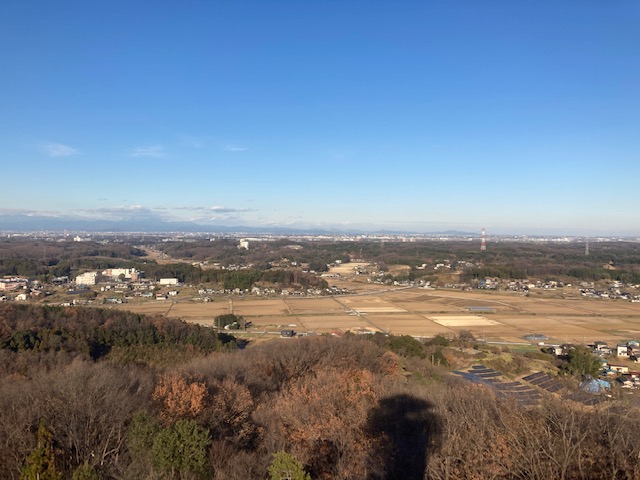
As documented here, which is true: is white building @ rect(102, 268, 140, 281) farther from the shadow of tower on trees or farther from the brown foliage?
the shadow of tower on trees

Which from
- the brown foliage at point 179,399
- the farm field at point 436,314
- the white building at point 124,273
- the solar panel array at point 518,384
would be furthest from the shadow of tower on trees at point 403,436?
the white building at point 124,273

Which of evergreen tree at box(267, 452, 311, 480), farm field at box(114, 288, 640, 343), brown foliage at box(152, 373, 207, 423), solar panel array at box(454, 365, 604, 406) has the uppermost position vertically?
evergreen tree at box(267, 452, 311, 480)

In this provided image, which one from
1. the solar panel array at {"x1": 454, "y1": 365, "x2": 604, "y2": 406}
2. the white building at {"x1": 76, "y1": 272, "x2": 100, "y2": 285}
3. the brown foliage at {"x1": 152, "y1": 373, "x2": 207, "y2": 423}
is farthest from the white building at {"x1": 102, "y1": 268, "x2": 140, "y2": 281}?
the brown foliage at {"x1": 152, "y1": 373, "x2": 207, "y2": 423}

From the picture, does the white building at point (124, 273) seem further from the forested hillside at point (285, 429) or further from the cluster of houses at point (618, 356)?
the cluster of houses at point (618, 356)

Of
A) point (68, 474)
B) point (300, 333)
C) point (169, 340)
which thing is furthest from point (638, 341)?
point (68, 474)

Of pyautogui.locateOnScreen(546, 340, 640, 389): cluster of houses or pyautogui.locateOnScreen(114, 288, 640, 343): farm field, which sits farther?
pyautogui.locateOnScreen(114, 288, 640, 343): farm field

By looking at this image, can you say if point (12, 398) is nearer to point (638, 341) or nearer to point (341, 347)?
point (341, 347)

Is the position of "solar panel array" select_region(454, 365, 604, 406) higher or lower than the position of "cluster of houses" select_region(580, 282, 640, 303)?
higher
